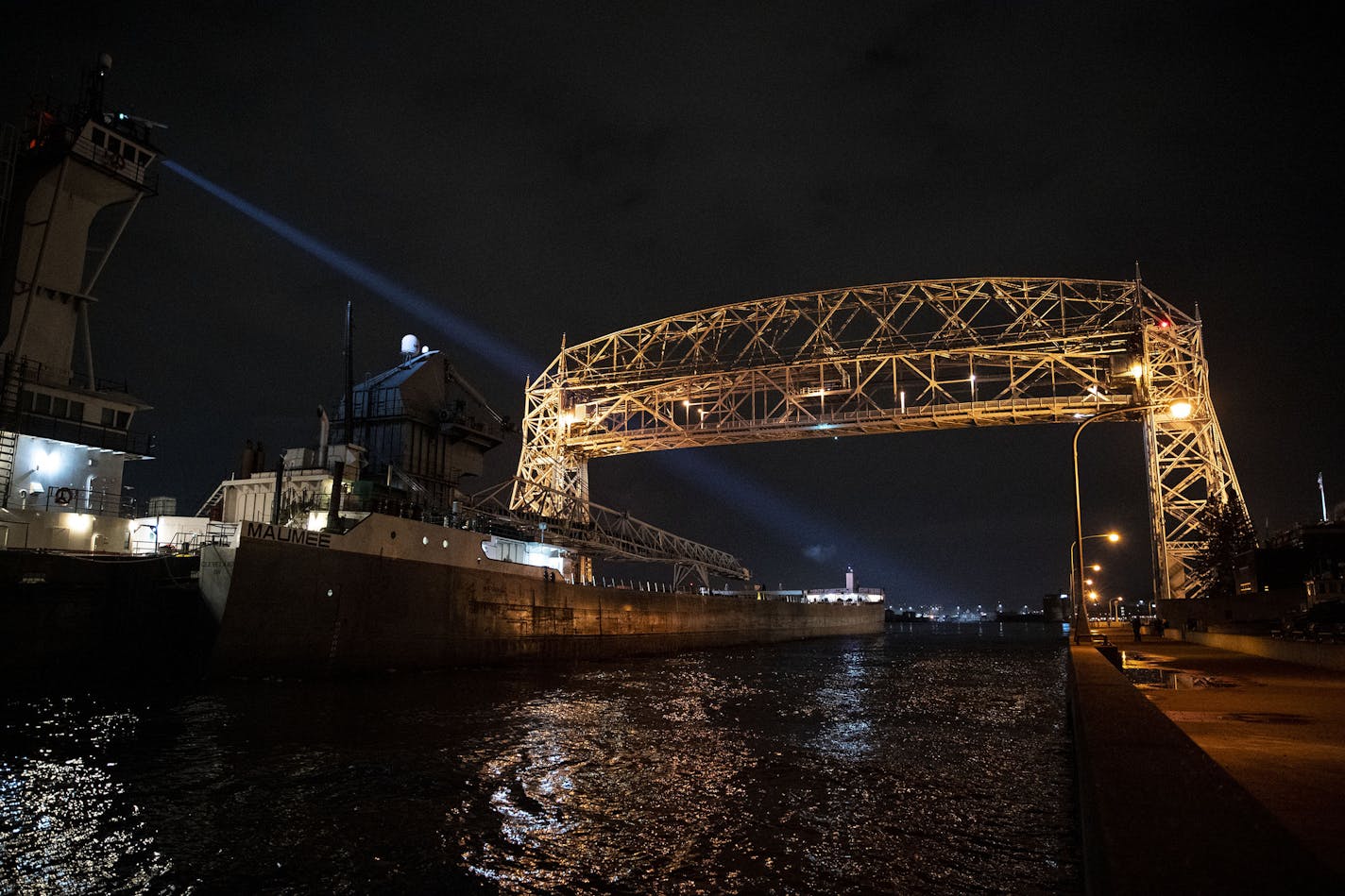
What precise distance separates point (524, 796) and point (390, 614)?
14.7 metres

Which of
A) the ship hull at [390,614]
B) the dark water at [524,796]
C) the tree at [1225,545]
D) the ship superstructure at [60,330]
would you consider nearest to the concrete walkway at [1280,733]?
the dark water at [524,796]

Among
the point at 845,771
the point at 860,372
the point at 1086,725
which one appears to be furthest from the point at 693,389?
the point at 1086,725

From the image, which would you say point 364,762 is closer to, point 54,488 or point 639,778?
point 639,778

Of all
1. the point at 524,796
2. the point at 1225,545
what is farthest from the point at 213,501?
the point at 1225,545

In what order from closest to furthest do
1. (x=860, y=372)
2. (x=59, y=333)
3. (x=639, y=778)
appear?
(x=639, y=778), (x=59, y=333), (x=860, y=372)

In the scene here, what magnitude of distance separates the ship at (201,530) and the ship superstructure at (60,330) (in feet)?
0.16

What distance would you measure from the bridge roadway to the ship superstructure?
73.7 feet

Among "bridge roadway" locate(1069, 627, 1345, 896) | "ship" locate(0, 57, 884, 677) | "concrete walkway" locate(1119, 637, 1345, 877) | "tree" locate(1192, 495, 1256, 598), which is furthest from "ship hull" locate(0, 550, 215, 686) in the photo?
"tree" locate(1192, 495, 1256, 598)

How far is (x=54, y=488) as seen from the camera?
20.0 m

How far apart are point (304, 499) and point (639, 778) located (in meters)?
18.7

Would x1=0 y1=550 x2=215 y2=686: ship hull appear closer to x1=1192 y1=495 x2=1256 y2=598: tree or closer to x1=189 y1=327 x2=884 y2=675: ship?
x1=189 y1=327 x2=884 y2=675: ship

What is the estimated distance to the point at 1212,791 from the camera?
3883 mm

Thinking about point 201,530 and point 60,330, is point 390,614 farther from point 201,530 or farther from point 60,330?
point 60,330

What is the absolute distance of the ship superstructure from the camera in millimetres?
19641
